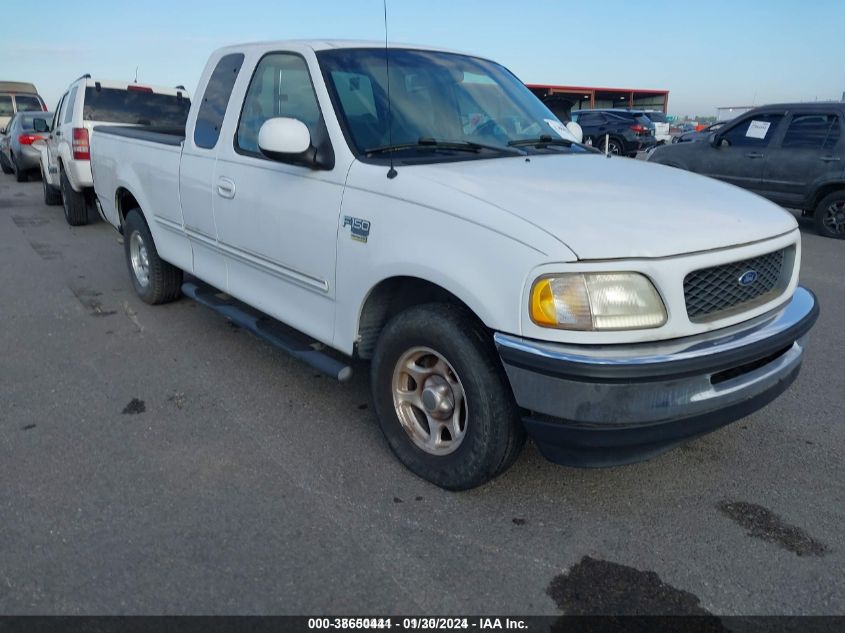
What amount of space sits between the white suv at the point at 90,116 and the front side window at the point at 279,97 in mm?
5949

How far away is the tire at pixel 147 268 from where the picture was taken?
5535 millimetres

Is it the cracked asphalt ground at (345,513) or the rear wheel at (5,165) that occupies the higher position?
the rear wheel at (5,165)

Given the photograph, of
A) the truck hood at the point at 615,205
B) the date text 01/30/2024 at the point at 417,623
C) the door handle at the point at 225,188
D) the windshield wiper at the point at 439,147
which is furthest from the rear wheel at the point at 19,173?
the date text 01/30/2024 at the point at 417,623

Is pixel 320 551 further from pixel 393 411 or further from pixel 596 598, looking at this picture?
pixel 596 598

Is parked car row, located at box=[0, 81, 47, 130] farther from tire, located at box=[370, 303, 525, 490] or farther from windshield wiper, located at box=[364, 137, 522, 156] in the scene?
tire, located at box=[370, 303, 525, 490]

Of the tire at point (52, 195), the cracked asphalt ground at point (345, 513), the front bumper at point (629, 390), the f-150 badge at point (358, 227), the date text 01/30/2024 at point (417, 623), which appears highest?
the f-150 badge at point (358, 227)

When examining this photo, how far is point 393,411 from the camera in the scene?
324 cm

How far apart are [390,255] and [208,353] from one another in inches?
92.8

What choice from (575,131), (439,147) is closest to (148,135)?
(439,147)

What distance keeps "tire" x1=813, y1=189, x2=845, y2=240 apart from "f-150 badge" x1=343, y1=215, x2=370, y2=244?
28.3ft

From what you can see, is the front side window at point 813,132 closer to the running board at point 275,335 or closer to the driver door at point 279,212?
the running board at point 275,335

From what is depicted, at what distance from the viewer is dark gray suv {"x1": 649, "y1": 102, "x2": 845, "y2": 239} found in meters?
9.34

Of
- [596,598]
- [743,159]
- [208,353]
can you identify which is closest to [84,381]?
[208,353]

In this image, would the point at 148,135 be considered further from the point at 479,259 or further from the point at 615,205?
the point at 615,205
